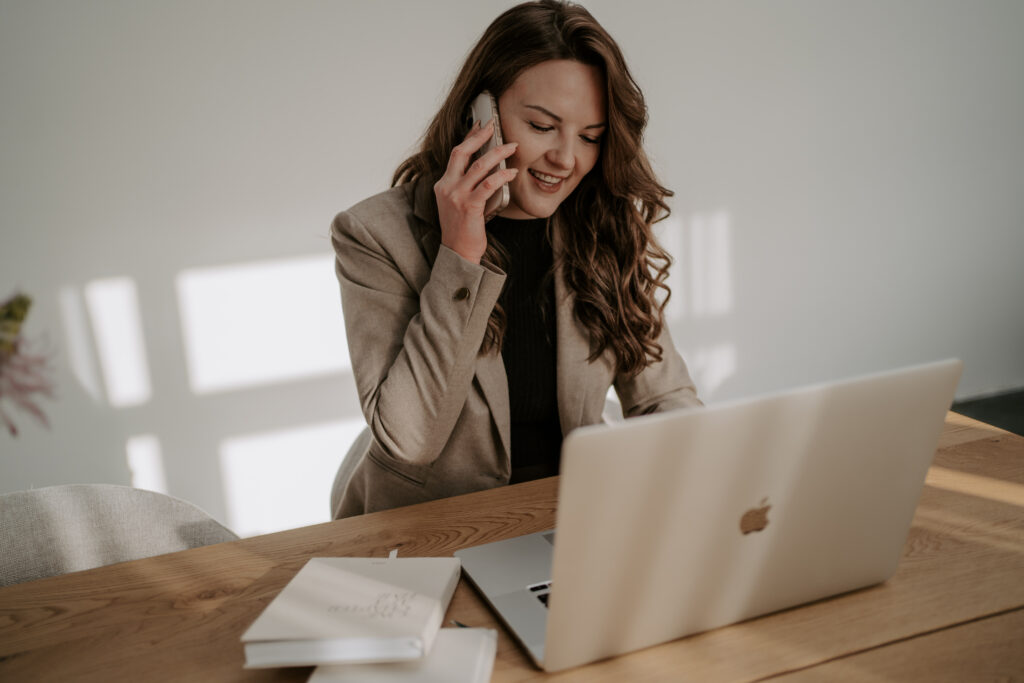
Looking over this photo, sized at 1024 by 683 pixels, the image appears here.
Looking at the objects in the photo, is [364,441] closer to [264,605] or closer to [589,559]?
[264,605]

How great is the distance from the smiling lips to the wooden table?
623mm

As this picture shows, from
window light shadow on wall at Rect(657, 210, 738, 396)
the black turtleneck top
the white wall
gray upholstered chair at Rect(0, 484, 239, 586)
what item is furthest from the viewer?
window light shadow on wall at Rect(657, 210, 738, 396)

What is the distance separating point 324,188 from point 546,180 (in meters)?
1.39

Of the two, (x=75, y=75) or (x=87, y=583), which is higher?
(x=75, y=75)

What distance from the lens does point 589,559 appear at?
735 millimetres

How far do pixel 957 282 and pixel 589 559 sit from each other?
12.2 ft

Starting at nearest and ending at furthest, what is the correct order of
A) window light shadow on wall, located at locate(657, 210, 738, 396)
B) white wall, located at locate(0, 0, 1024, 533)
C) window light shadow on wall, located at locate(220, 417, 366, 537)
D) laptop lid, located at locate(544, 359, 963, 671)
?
laptop lid, located at locate(544, 359, 963, 671)
white wall, located at locate(0, 0, 1024, 533)
window light shadow on wall, located at locate(220, 417, 366, 537)
window light shadow on wall, located at locate(657, 210, 738, 396)

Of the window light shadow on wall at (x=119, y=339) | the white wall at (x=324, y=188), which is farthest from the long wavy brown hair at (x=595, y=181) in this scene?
the window light shadow on wall at (x=119, y=339)

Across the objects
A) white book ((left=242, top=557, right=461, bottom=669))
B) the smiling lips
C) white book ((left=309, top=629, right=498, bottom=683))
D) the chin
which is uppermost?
the smiling lips

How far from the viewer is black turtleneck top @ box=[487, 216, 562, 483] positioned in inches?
62.9

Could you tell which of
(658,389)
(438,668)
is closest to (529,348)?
(658,389)

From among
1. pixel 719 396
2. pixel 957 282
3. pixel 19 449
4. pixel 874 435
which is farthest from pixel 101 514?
pixel 957 282

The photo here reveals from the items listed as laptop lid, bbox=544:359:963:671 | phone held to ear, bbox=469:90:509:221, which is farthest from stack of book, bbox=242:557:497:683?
phone held to ear, bbox=469:90:509:221

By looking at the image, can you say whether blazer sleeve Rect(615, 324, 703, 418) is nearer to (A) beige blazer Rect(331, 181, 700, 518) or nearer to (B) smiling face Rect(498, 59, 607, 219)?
(A) beige blazer Rect(331, 181, 700, 518)
